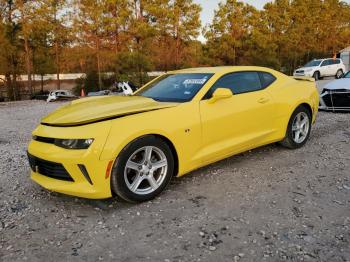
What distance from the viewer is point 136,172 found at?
368 centimetres

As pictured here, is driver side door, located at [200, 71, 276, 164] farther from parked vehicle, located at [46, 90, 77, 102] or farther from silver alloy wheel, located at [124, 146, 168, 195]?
parked vehicle, located at [46, 90, 77, 102]

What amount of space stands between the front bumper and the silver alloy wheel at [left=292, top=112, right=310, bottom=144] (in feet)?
10.8

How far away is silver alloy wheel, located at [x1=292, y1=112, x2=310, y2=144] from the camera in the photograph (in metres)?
5.52

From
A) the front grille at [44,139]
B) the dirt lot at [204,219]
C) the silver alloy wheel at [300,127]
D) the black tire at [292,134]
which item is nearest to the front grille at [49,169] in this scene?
the front grille at [44,139]

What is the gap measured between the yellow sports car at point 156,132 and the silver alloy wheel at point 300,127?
0.38 meters

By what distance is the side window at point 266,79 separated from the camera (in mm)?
5082

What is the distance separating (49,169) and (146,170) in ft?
3.27

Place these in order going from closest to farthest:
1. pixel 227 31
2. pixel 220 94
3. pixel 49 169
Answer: pixel 49 169
pixel 220 94
pixel 227 31

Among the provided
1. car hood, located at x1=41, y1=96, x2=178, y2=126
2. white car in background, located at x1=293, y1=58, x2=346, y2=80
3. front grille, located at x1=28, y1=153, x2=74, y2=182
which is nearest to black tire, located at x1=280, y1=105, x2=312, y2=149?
car hood, located at x1=41, y1=96, x2=178, y2=126

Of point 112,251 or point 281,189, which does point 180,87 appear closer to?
point 281,189

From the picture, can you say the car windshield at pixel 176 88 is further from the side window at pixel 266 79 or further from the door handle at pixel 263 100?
the side window at pixel 266 79

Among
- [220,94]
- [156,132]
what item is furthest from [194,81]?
[156,132]

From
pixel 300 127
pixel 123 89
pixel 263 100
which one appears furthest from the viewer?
pixel 123 89

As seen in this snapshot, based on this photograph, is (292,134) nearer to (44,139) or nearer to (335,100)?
(44,139)
